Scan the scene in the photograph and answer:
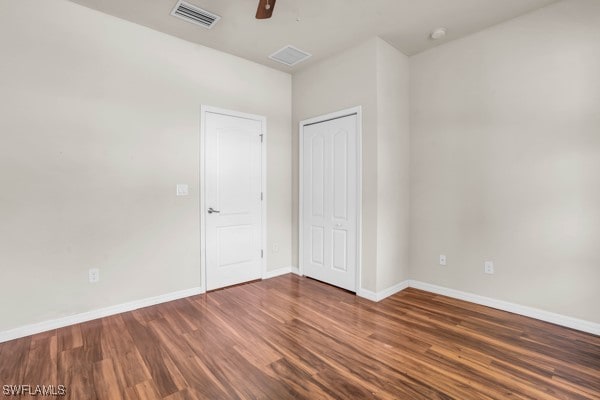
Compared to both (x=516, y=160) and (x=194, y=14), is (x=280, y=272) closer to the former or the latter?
(x=516, y=160)

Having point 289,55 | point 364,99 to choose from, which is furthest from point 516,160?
point 289,55

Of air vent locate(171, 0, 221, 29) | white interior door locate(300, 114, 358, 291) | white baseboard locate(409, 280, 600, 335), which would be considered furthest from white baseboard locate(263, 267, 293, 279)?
air vent locate(171, 0, 221, 29)

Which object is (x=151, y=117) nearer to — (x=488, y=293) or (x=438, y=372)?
(x=438, y=372)

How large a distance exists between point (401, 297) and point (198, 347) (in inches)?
88.0

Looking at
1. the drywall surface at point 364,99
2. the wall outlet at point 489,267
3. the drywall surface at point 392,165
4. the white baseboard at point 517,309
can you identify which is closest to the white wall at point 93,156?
the drywall surface at point 364,99

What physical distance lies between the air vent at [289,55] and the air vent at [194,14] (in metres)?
0.90

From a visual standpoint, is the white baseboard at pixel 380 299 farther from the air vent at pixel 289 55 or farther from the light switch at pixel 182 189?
the air vent at pixel 289 55

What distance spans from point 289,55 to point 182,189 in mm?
2117

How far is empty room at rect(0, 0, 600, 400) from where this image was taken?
2090mm

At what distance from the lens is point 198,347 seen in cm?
226

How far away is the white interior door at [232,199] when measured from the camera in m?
3.48

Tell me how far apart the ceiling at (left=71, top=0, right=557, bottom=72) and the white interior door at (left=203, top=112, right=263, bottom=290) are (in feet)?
3.00

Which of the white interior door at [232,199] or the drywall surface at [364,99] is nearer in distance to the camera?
the drywall surface at [364,99]

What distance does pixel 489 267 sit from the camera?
3035mm
